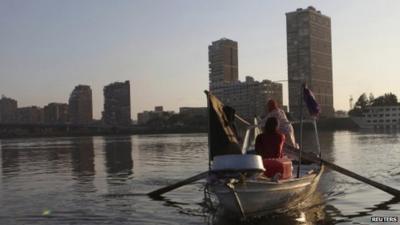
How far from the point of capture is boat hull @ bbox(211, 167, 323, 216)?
13.7 meters

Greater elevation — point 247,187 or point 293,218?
point 247,187

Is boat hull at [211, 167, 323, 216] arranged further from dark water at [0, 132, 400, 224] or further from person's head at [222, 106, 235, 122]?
person's head at [222, 106, 235, 122]

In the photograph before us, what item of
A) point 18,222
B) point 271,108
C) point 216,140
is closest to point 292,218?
point 216,140

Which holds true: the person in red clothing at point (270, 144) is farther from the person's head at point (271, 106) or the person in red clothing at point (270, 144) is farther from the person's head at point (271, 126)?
the person's head at point (271, 106)

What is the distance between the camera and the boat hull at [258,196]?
13.7 m

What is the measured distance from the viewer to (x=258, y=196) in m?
14.1

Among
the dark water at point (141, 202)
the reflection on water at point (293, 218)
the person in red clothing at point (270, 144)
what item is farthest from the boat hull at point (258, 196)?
the person in red clothing at point (270, 144)

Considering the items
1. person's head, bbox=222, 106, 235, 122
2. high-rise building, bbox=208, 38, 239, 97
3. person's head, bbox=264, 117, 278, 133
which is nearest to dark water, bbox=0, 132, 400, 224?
person's head, bbox=264, 117, 278, 133

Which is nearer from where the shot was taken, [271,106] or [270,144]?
[270,144]

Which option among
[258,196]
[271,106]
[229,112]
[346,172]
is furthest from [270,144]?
[346,172]

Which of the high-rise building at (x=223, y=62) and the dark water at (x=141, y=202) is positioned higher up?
the high-rise building at (x=223, y=62)

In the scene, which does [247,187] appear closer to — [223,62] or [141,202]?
[141,202]

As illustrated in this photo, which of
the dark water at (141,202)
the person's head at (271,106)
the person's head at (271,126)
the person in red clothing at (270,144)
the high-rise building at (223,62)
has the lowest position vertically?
the dark water at (141,202)

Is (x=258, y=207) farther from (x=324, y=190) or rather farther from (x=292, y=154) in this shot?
(x=324, y=190)
